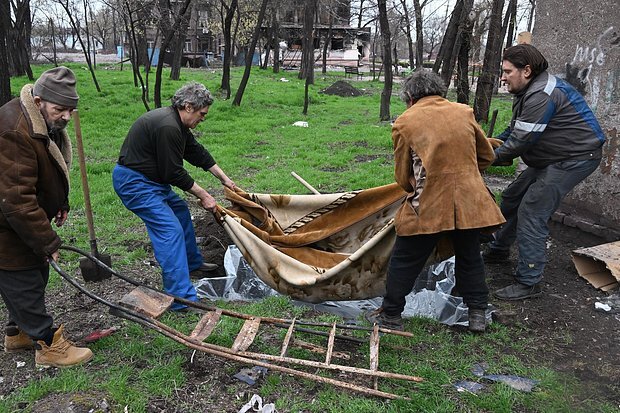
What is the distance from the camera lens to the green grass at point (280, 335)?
10.3 ft

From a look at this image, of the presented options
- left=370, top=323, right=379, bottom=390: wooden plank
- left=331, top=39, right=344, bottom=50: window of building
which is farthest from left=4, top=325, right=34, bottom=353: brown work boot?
left=331, top=39, right=344, bottom=50: window of building

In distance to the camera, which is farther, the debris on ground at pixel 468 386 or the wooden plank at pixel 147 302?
the wooden plank at pixel 147 302

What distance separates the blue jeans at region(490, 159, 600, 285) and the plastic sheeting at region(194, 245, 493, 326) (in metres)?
0.54

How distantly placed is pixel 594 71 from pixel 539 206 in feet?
6.21

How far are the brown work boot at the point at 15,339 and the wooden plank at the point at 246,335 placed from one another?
1.42 metres

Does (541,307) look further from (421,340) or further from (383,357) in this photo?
(383,357)

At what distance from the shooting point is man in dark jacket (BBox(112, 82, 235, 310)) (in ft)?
13.3

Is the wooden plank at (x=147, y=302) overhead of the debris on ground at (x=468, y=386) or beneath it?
overhead

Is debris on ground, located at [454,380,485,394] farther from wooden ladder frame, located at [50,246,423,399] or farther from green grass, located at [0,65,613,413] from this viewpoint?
wooden ladder frame, located at [50,246,423,399]

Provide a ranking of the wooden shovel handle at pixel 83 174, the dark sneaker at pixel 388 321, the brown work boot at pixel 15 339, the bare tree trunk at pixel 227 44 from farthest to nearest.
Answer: the bare tree trunk at pixel 227 44 → the wooden shovel handle at pixel 83 174 → the dark sneaker at pixel 388 321 → the brown work boot at pixel 15 339

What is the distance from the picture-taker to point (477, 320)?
154 inches

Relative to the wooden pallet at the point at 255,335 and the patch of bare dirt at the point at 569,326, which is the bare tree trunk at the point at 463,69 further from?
the wooden pallet at the point at 255,335

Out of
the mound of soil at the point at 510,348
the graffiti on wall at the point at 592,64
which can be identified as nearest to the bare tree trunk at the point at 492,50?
the graffiti on wall at the point at 592,64

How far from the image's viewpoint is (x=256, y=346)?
12.2 ft
